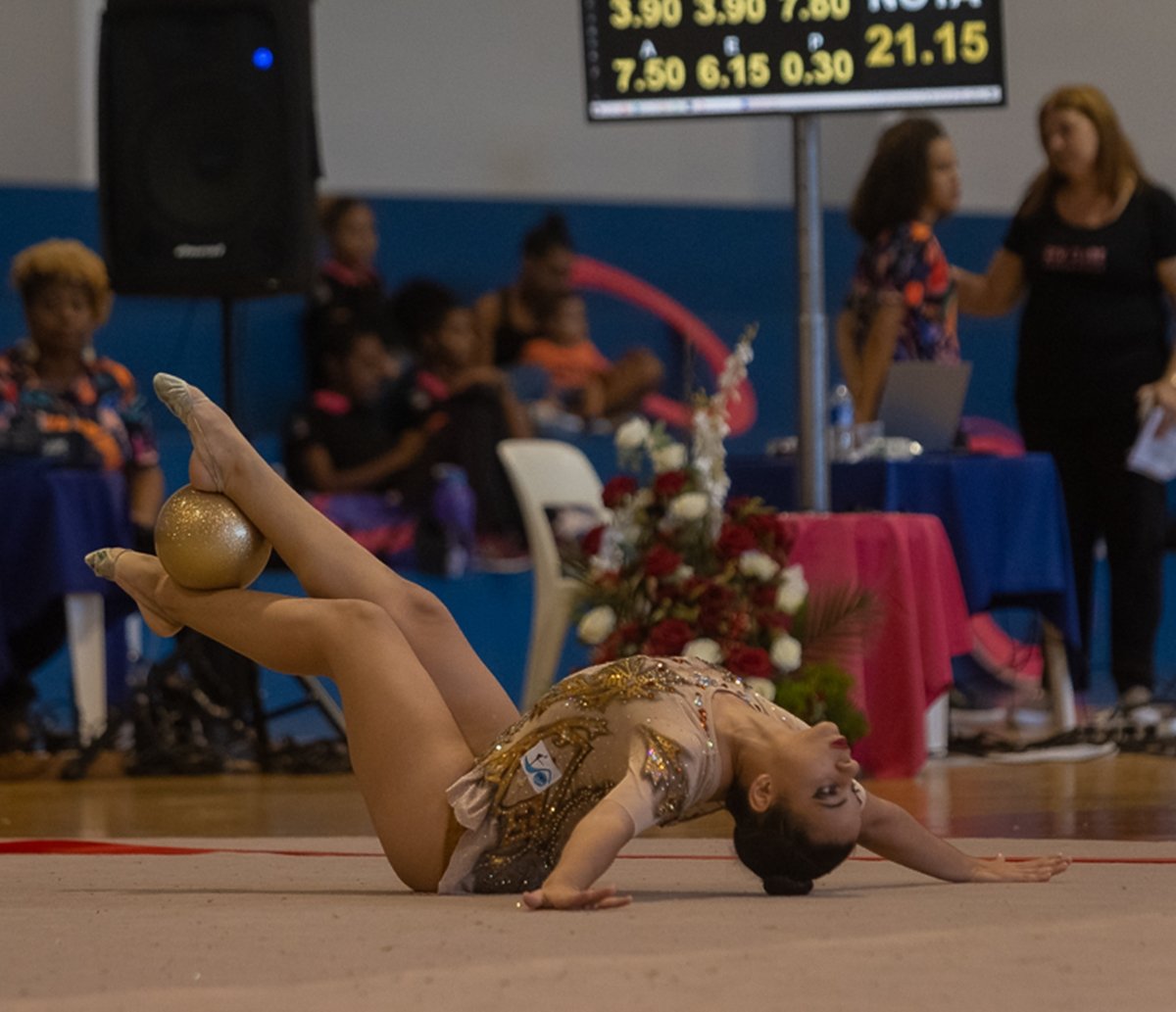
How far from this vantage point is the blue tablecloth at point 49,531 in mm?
5312

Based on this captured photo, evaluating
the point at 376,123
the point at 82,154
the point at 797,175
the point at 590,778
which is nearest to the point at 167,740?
the point at 797,175

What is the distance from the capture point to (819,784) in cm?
257

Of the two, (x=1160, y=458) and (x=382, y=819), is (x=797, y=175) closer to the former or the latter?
(x=1160, y=458)

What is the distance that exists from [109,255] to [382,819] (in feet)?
8.78

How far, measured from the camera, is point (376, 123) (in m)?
9.88

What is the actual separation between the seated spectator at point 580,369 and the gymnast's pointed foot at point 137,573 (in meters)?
5.29

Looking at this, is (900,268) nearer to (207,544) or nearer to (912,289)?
(912,289)

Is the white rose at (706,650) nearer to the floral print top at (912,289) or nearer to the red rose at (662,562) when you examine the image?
the red rose at (662,562)

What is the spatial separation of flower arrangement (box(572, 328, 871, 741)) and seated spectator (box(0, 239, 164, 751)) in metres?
1.46

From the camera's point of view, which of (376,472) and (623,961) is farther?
(376,472)

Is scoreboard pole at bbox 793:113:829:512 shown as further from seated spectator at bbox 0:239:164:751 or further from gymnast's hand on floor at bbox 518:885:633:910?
gymnast's hand on floor at bbox 518:885:633:910

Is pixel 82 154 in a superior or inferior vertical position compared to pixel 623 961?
superior

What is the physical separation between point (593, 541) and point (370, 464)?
2920 mm

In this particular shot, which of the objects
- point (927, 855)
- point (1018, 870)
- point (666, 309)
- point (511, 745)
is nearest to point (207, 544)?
point (511, 745)
